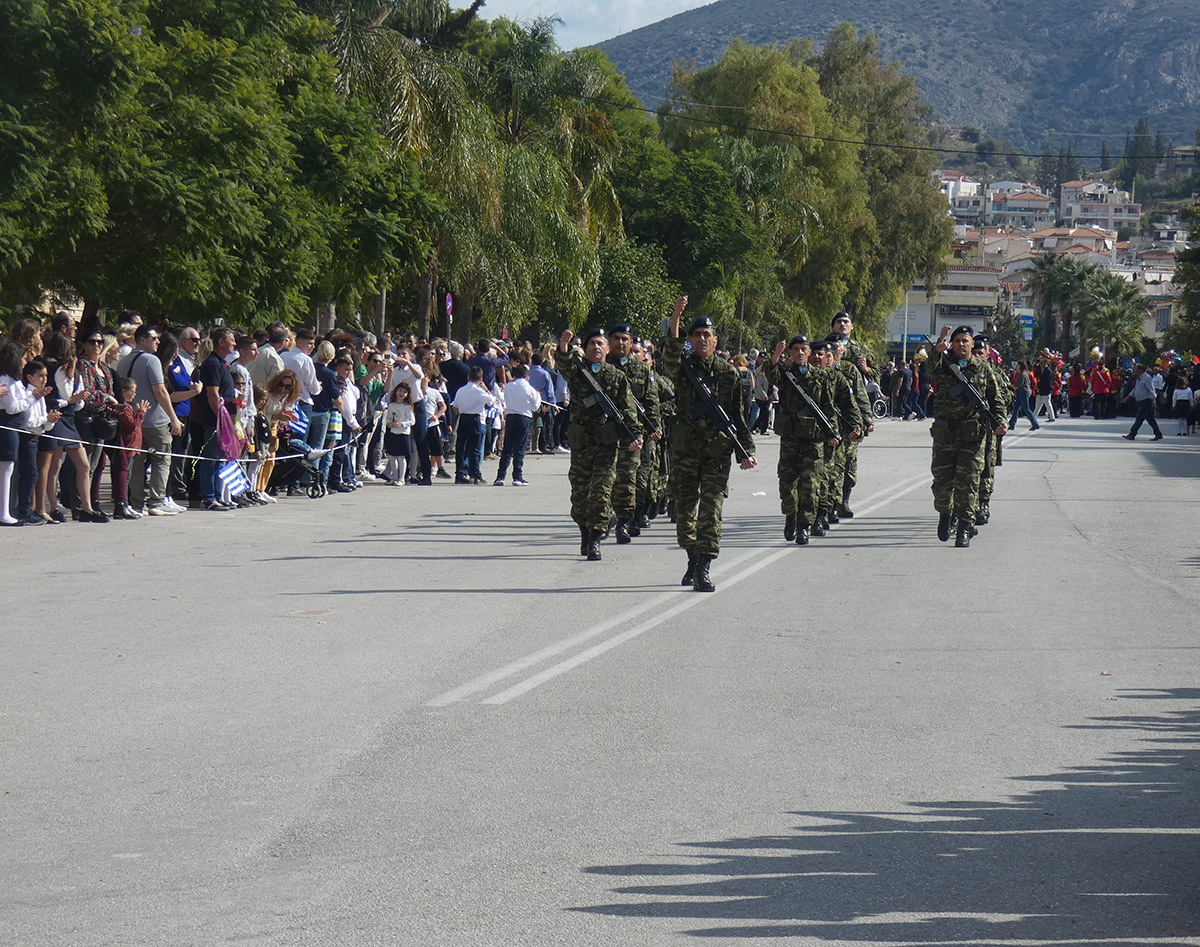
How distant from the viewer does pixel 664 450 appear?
54.1 ft

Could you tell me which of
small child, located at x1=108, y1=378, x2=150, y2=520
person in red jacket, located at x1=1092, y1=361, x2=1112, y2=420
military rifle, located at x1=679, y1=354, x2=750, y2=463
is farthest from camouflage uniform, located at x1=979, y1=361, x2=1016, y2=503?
person in red jacket, located at x1=1092, y1=361, x2=1112, y2=420

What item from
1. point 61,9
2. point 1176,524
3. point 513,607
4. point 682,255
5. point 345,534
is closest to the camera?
point 513,607

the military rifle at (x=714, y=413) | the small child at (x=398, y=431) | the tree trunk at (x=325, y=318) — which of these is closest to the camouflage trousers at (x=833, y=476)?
the military rifle at (x=714, y=413)

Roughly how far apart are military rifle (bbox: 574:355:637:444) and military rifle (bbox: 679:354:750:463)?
5.46ft

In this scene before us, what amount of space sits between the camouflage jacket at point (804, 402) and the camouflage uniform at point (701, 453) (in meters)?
3.14

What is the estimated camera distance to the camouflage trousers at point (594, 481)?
13.2 meters

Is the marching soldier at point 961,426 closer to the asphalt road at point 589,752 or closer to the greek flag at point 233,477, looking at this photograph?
the asphalt road at point 589,752

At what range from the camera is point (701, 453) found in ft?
37.6

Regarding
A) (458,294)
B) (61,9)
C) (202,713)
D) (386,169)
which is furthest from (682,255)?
(202,713)

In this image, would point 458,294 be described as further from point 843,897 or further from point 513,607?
point 843,897

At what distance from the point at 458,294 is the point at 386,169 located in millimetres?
9141

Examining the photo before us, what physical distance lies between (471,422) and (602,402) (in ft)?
27.8

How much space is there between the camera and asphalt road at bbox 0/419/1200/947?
4.66m

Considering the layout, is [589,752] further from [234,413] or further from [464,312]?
[464,312]
